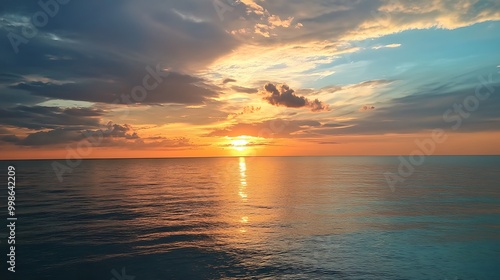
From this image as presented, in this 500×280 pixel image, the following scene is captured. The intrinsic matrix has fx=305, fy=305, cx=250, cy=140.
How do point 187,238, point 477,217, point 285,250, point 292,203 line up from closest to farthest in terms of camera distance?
point 285,250, point 187,238, point 477,217, point 292,203

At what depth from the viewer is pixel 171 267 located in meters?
26.8

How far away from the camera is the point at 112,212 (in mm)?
50531

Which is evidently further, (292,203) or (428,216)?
(292,203)

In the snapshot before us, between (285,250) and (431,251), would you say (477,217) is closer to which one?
(431,251)

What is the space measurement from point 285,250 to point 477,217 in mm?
34661

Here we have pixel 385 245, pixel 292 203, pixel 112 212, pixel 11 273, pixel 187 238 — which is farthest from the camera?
pixel 292 203

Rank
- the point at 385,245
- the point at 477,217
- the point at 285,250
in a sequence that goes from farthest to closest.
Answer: the point at 477,217, the point at 385,245, the point at 285,250

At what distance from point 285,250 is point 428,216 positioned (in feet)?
97.1

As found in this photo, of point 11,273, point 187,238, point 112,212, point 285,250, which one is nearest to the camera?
point 11,273

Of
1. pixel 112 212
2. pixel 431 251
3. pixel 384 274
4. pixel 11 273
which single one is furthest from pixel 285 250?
pixel 112 212

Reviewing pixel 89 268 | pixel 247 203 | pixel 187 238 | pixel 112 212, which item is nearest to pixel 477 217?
pixel 247 203

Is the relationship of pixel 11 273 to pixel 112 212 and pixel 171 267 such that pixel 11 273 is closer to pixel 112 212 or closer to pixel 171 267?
pixel 171 267

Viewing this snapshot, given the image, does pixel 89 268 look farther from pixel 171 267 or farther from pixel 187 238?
pixel 187 238

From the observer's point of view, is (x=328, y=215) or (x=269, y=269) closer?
(x=269, y=269)
